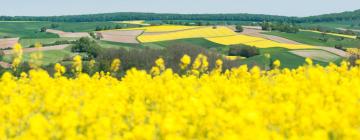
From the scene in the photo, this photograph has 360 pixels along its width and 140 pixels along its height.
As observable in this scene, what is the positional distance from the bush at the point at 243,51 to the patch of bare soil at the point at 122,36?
18124 millimetres

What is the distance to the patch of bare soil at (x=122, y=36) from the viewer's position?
101m

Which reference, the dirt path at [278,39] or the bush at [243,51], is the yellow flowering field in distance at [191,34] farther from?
the bush at [243,51]

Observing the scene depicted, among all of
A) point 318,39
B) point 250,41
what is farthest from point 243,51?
point 318,39

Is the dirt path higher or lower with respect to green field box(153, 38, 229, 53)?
higher

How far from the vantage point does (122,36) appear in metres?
106

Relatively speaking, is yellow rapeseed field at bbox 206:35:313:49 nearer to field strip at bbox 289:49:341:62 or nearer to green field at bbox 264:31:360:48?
green field at bbox 264:31:360:48

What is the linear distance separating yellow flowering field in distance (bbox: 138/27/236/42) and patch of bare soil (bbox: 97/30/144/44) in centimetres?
167

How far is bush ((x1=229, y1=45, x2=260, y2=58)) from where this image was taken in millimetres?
84363

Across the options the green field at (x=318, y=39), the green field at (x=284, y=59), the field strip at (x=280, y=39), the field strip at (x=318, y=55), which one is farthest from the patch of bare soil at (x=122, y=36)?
the field strip at (x=318, y=55)

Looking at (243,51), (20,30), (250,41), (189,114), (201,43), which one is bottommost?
(20,30)

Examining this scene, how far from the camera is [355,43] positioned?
100m

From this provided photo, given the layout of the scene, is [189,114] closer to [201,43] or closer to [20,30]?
[201,43]

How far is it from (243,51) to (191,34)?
81.5 feet

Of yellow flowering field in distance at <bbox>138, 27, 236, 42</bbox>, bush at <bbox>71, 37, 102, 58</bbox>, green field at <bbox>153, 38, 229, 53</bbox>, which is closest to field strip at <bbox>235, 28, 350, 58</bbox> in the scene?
yellow flowering field in distance at <bbox>138, 27, 236, 42</bbox>
